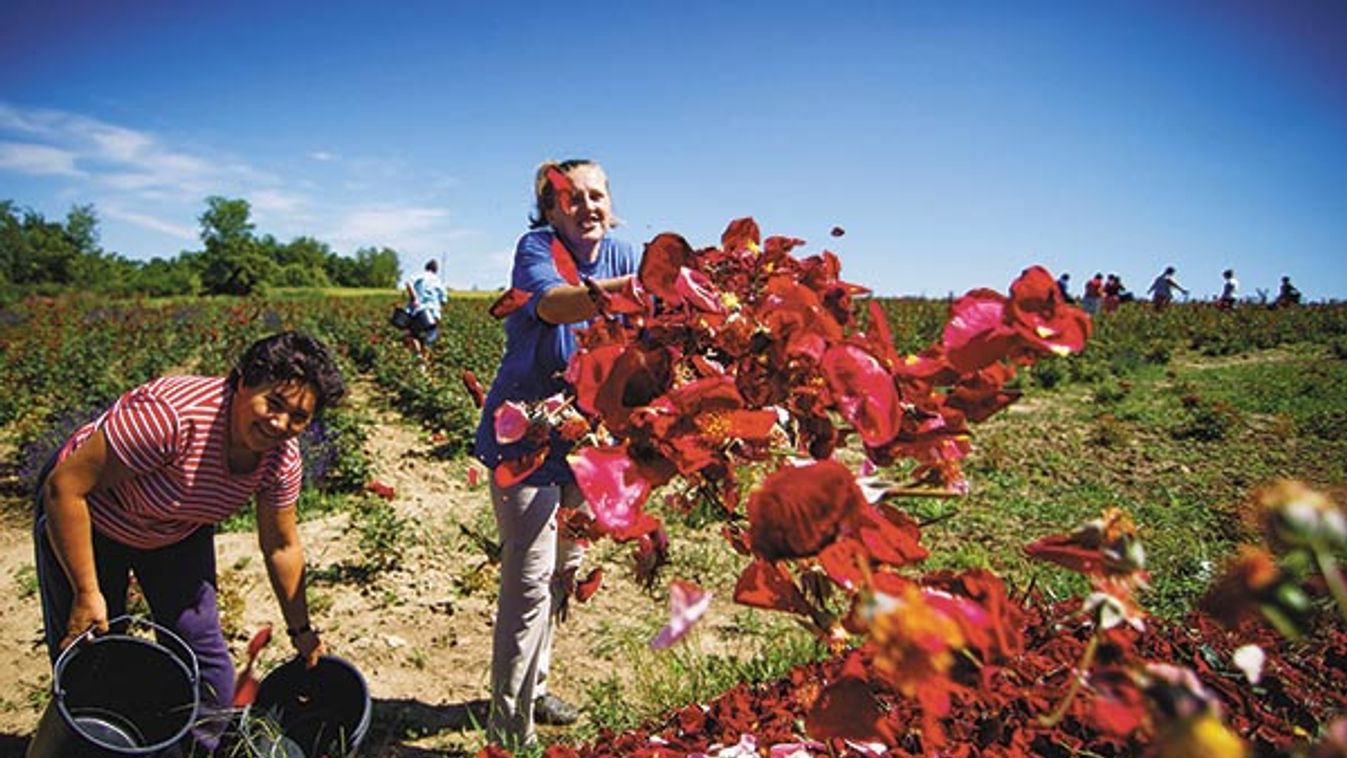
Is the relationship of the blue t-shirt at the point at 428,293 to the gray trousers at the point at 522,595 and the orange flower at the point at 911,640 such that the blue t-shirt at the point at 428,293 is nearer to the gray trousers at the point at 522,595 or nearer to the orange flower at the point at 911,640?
the gray trousers at the point at 522,595

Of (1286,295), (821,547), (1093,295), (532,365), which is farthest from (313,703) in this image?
(1286,295)

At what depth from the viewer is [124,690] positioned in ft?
6.41

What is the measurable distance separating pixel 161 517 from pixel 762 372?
190 cm

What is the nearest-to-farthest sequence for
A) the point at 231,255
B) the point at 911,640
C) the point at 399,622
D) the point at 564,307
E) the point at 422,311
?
the point at 911,640
the point at 564,307
the point at 399,622
the point at 422,311
the point at 231,255

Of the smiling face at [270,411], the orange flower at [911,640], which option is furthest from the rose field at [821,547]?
the smiling face at [270,411]

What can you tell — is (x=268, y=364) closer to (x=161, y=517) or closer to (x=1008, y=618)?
(x=161, y=517)

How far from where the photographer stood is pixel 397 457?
604cm

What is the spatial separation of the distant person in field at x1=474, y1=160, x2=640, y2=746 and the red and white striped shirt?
0.60 metres

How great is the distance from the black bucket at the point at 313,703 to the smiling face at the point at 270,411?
26.2 inches

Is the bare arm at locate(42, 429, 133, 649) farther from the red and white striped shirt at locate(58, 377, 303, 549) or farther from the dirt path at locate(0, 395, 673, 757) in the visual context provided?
the dirt path at locate(0, 395, 673, 757)

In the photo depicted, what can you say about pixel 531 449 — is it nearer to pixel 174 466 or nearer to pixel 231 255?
pixel 174 466

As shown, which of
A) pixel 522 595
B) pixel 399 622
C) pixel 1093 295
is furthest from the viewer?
pixel 1093 295

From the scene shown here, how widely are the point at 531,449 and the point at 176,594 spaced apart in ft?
4.11

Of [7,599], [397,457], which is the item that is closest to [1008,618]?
[7,599]
